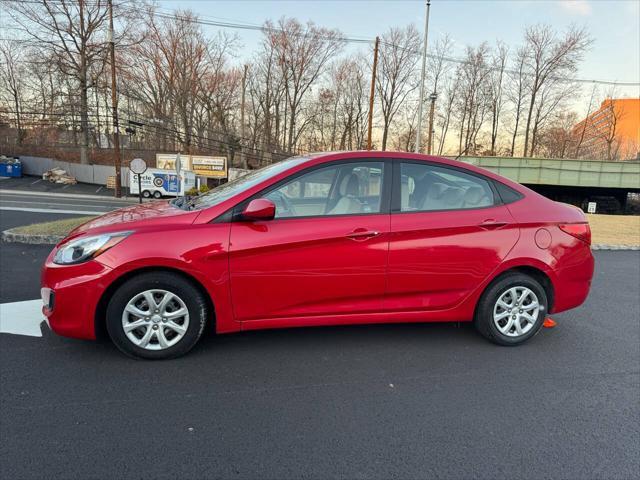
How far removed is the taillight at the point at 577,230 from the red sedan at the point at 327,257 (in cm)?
1

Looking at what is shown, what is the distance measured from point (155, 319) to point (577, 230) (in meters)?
3.72

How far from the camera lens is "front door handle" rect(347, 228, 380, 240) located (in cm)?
319

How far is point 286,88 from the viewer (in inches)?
1821

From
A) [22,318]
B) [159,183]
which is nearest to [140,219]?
[22,318]

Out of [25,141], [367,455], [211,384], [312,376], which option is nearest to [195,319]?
[211,384]

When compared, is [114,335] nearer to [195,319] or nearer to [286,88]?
[195,319]

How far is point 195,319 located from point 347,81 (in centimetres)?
4777

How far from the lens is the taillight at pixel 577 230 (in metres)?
3.67

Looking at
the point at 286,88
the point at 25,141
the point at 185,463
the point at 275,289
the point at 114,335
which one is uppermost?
the point at 286,88

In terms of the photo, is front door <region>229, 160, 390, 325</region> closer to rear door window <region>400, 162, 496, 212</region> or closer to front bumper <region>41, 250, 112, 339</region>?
rear door window <region>400, 162, 496, 212</region>

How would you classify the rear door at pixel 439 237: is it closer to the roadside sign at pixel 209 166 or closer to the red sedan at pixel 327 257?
the red sedan at pixel 327 257

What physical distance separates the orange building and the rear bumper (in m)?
52.1

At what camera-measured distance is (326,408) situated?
263 cm

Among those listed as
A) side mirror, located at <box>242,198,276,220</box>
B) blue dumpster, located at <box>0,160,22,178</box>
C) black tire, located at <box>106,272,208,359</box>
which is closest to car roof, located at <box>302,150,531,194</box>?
side mirror, located at <box>242,198,276,220</box>
